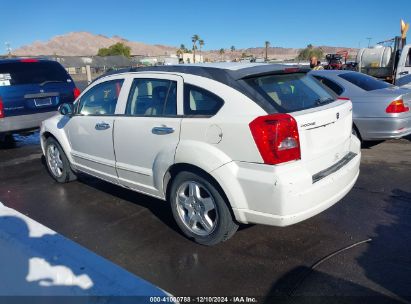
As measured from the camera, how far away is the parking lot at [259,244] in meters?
2.87

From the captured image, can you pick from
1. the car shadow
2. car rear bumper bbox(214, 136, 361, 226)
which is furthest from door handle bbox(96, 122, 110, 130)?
the car shadow

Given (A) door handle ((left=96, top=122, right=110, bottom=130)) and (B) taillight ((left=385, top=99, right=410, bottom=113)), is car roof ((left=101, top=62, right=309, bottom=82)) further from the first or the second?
(B) taillight ((left=385, top=99, right=410, bottom=113))

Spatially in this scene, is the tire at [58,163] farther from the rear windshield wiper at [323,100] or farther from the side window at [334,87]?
the side window at [334,87]

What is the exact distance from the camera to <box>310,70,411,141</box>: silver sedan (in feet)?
19.8

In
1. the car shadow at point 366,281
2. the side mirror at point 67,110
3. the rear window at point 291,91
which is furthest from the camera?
the side mirror at point 67,110

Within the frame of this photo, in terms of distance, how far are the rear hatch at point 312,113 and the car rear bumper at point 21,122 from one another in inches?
221

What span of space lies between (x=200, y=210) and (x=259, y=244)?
67 centimetres

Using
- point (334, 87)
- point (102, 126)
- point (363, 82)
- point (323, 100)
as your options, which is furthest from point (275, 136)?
point (363, 82)

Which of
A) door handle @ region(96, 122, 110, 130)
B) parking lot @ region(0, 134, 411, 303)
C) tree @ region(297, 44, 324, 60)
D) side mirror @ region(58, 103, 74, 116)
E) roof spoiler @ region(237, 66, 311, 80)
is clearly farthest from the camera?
tree @ region(297, 44, 324, 60)

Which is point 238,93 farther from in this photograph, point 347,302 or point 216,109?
point 347,302

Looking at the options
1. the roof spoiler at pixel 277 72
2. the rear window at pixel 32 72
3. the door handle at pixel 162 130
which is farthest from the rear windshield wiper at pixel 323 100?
the rear window at pixel 32 72

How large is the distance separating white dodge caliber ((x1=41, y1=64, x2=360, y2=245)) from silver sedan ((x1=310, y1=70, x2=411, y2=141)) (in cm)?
268

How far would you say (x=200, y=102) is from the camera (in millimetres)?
3371

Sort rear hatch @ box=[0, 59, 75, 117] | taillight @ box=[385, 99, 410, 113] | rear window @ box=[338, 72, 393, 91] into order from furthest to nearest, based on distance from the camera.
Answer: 1. rear hatch @ box=[0, 59, 75, 117]
2. rear window @ box=[338, 72, 393, 91]
3. taillight @ box=[385, 99, 410, 113]
